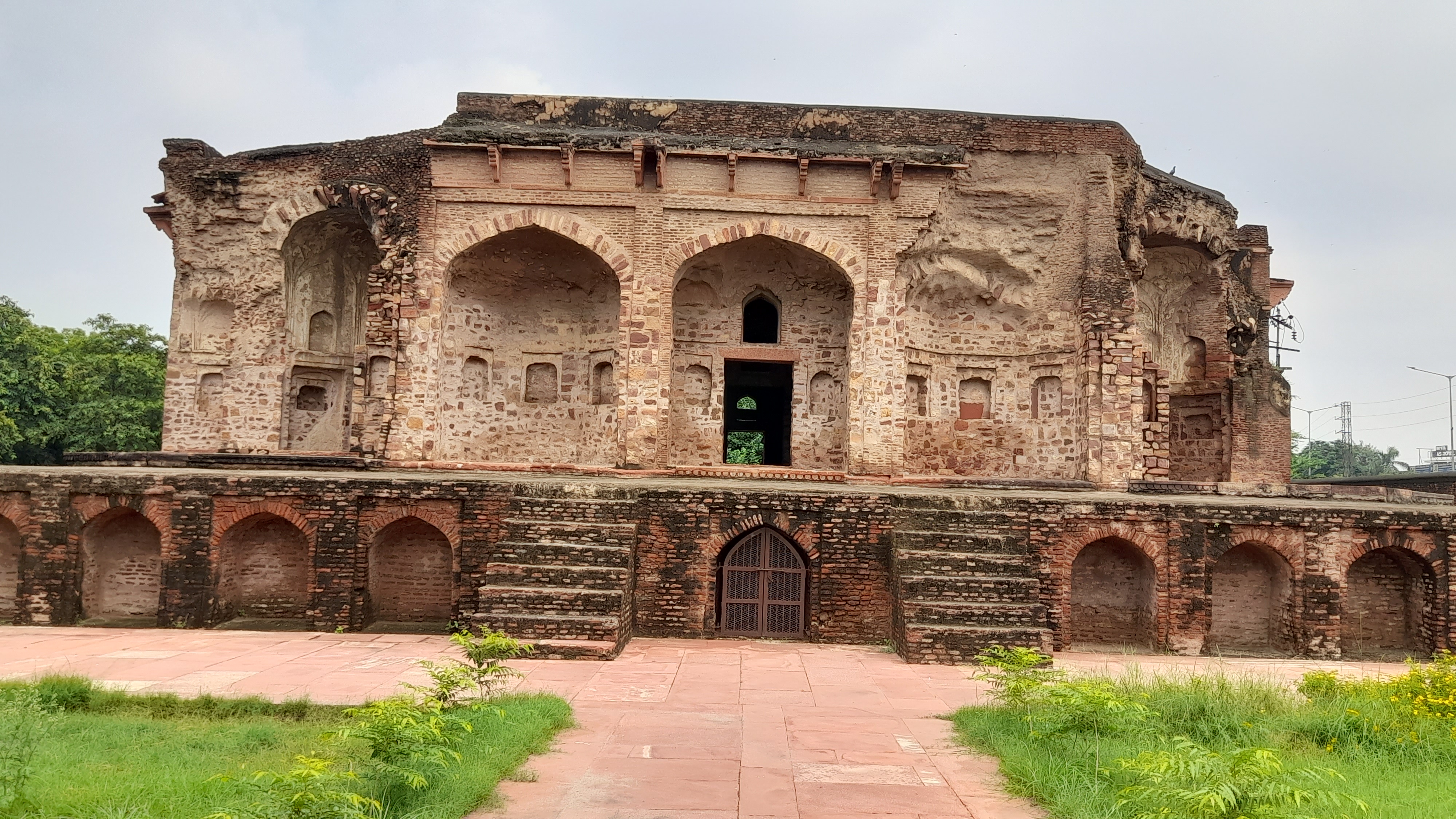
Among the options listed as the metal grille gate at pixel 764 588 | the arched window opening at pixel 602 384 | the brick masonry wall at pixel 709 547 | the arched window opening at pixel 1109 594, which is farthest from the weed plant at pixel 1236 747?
the arched window opening at pixel 602 384

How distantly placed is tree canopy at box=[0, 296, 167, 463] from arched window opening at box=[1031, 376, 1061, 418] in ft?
78.8

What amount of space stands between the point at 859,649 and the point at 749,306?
357 inches

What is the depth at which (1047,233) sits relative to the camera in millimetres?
17344

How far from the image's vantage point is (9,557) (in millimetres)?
12562

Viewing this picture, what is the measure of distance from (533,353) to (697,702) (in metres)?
11.3

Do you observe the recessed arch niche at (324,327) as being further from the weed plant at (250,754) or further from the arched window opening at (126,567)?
the weed plant at (250,754)

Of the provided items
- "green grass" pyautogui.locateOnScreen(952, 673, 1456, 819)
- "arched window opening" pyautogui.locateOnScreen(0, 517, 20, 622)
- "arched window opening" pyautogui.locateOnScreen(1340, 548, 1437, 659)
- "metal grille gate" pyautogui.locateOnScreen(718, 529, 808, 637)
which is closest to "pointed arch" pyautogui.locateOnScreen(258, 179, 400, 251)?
"arched window opening" pyautogui.locateOnScreen(0, 517, 20, 622)

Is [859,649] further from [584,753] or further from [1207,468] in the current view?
[1207,468]

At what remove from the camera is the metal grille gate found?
38.2ft

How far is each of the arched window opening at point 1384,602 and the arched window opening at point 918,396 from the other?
24.8ft

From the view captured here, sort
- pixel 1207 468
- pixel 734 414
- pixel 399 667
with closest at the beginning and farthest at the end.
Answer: pixel 399 667, pixel 1207 468, pixel 734 414

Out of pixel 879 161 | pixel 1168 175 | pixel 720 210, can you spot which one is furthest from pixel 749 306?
pixel 1168 175

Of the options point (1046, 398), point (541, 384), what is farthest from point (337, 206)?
point (1046, 398)

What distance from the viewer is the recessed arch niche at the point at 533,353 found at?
17.2m
